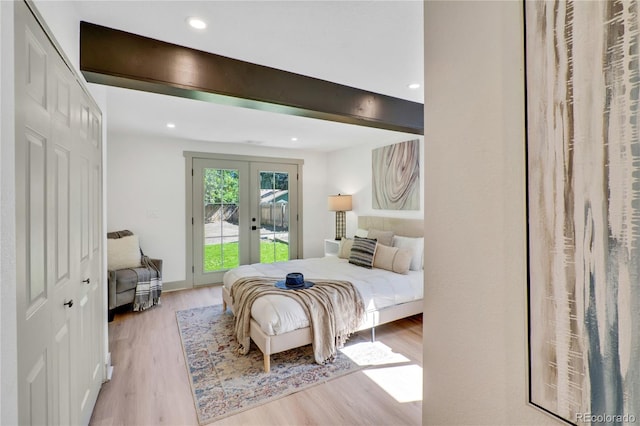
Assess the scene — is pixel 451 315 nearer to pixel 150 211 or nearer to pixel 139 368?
pixel 139 368

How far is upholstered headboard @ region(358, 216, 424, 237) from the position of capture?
413cm

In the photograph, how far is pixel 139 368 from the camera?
99.3 inches

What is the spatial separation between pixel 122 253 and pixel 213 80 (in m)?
2.97

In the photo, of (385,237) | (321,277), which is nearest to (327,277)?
(321,277)

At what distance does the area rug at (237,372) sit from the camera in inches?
83.9

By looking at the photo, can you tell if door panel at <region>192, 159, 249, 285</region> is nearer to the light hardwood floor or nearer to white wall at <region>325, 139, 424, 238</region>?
white wall at <region>325, 139, 424, 238</region>

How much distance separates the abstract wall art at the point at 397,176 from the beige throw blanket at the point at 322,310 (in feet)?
6.29

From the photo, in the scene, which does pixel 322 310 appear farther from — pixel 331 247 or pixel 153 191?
pixel 153 191

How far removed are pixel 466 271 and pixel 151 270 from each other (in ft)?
13.4

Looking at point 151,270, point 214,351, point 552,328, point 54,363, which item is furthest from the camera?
point 151,270

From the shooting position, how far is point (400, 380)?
7.84 ft

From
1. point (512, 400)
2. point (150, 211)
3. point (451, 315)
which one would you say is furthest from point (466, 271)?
point (150, 211)

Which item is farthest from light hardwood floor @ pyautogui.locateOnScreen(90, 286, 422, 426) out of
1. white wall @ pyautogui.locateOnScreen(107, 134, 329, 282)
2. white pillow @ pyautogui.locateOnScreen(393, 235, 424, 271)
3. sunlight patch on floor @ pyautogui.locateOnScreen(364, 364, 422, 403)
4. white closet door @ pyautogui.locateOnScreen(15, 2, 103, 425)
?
white wall @ pyautogui.locateOnScreen(107, 134, 329, 282)

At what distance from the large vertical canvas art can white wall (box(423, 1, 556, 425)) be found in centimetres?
3
